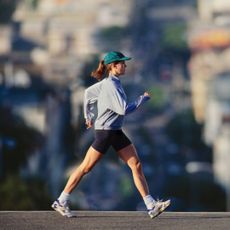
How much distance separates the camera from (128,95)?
314ft

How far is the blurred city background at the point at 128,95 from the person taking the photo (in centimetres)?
9331

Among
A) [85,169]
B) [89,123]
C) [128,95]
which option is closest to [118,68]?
[89,123]

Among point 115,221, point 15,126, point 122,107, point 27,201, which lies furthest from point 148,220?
point 15,126

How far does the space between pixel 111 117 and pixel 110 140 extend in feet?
0.63

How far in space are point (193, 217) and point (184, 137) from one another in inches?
3706

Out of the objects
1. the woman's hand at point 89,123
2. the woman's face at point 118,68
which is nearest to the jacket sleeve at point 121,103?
the woman's face at point 118,68

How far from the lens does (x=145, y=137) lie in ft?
332

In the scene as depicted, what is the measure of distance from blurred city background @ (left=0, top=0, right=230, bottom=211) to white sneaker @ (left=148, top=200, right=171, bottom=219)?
79.1m

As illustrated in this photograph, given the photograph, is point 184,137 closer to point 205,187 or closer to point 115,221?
point 205,187

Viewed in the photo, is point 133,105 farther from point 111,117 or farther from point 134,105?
point 111,117

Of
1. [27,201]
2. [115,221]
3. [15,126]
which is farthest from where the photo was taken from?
[15,126]

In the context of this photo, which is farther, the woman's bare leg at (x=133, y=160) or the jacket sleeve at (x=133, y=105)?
the woman's bare leg at (x=133, y=160)

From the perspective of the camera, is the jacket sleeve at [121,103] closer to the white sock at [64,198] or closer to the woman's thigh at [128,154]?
the woman's thigh at [128,154]

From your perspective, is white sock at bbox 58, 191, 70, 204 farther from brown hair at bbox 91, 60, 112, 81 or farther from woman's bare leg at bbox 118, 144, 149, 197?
brown hair at bbox 91, 60, 112, 81
